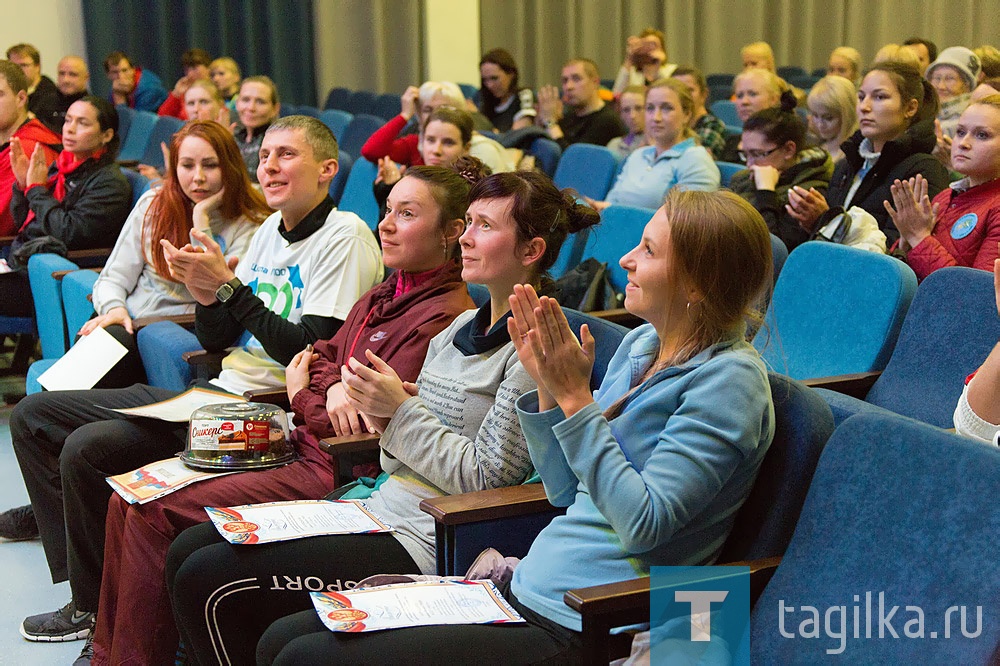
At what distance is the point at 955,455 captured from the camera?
4.12 ft

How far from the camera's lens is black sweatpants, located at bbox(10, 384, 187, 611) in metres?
2.29

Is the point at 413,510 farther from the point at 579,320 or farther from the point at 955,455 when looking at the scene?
the point at 955,455

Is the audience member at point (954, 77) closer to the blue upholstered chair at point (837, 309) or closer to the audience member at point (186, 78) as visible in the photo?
the blue upholstered chair at point (837, 309)

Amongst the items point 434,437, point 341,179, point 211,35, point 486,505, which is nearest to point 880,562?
point 486,505

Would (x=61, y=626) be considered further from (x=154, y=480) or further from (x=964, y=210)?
(x=964, y=210)

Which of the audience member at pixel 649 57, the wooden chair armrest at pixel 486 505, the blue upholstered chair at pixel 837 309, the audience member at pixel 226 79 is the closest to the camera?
the wooden chair armrest at pixel 486 505

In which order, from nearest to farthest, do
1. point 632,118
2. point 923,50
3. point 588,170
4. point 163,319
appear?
→ point 163,319
point 588,170
point 632,118
point 923,50

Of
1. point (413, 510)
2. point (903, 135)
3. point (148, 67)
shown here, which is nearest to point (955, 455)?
point (413, 510)

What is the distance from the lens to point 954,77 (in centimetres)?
474

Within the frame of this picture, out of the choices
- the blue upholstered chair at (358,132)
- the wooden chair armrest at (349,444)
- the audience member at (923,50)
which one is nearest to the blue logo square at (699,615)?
the wooden chair armrest at (349,444)

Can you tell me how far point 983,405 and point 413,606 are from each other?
0.83 metres

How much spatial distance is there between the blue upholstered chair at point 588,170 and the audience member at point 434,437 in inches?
98.8

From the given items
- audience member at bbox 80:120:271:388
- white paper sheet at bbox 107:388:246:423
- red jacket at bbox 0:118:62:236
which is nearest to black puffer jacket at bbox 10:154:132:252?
red jacket at bbox 0:118:62:236

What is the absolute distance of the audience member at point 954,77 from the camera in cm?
446
